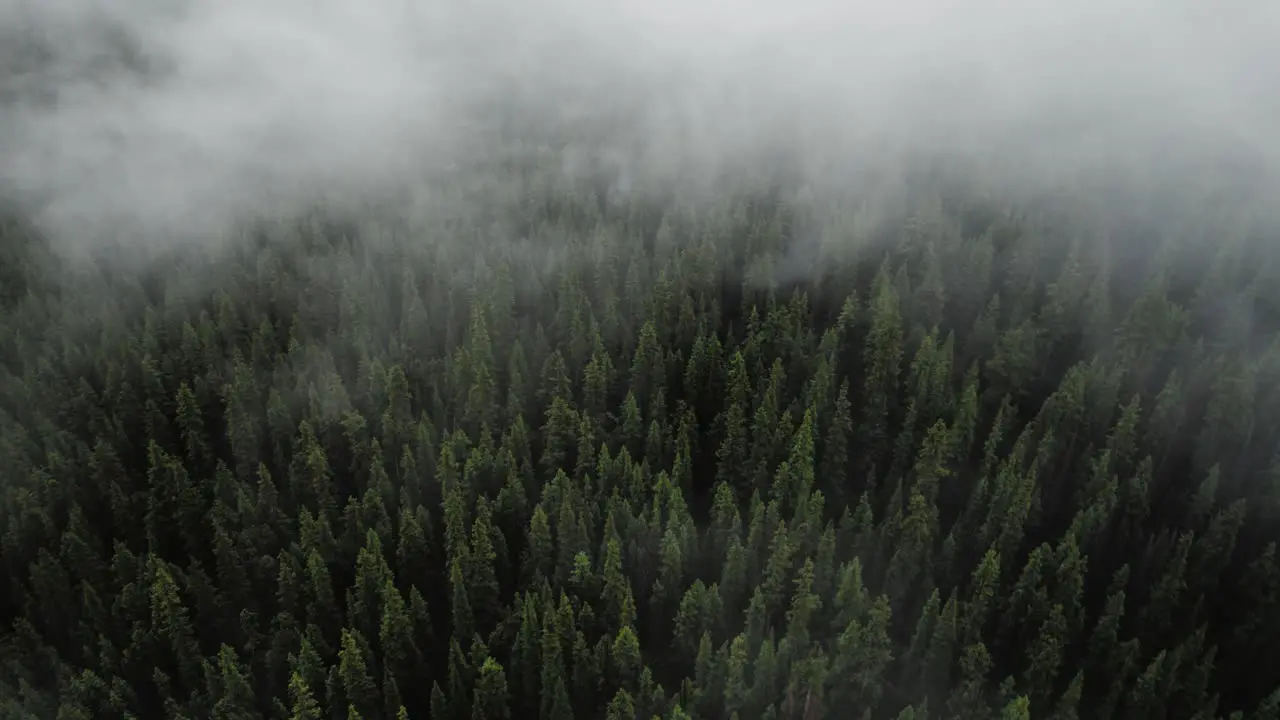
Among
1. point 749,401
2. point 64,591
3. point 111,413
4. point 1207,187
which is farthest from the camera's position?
point 1207,187

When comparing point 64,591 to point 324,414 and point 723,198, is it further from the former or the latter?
point 723,198

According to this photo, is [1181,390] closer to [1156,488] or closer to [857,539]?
[1156,488]

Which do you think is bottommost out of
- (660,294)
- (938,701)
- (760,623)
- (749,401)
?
(938,701)

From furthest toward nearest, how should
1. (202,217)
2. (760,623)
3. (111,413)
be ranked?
(202,217) → (111,413) → (760,623)

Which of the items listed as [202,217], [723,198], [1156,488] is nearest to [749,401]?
[1156,488]

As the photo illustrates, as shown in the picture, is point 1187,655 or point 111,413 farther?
point 111,413

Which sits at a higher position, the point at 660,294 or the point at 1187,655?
the point at 660,294
